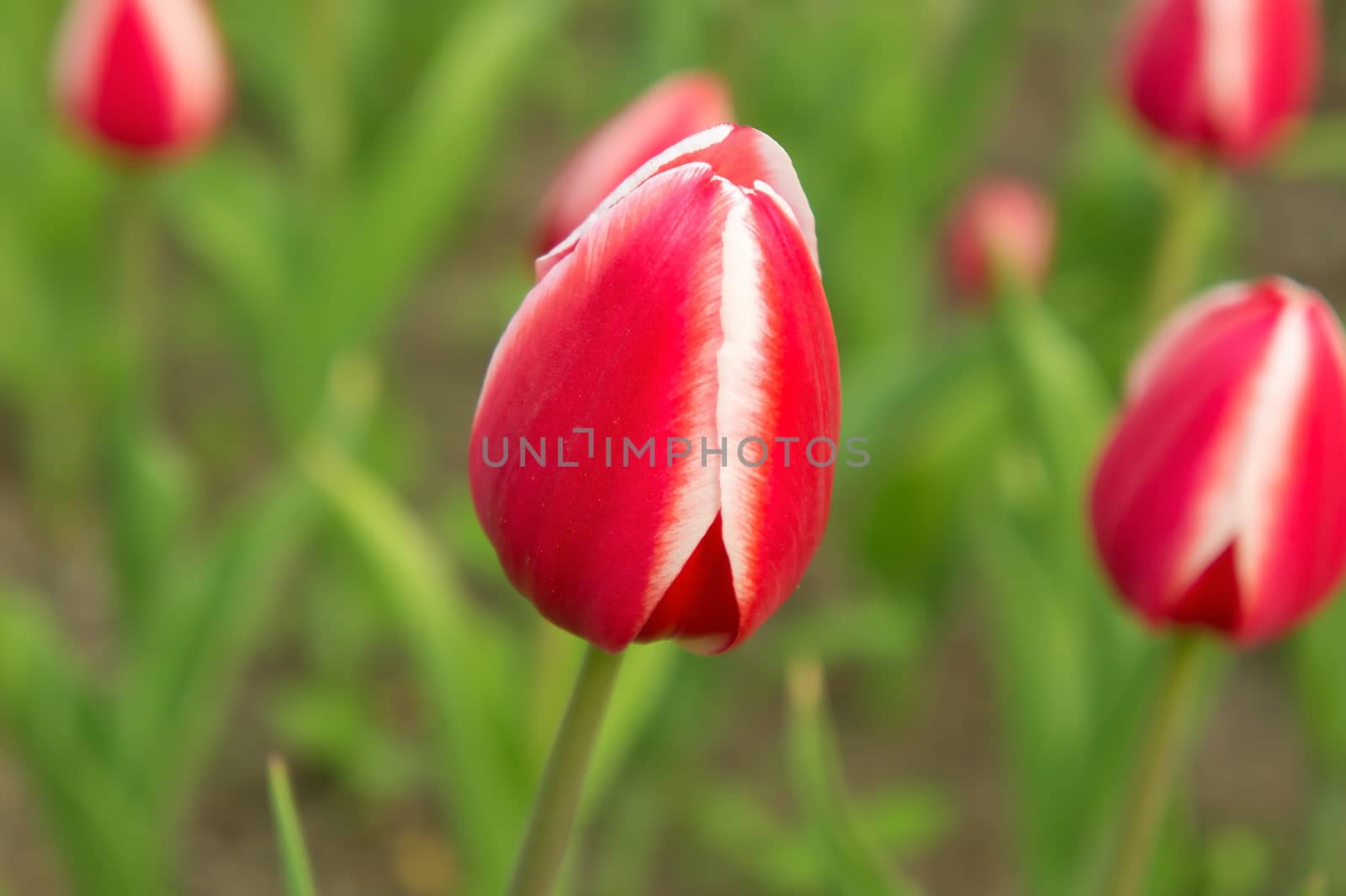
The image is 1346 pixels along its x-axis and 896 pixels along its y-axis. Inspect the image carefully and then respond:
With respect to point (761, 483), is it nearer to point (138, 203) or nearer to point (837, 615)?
point (138, 203)

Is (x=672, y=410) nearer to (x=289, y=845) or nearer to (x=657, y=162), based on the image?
(x=657, y=162)

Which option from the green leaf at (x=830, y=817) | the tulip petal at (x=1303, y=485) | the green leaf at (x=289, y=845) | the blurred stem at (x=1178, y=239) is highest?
the blurred stem at (x=1178, y=239)

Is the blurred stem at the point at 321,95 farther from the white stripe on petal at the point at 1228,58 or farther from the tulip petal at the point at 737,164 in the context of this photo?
the tulip petal at the point at 737,164

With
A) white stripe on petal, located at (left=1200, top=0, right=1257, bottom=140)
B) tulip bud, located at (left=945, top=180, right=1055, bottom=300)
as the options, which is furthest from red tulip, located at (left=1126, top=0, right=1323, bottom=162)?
tulip bud, located at (left=945, top=180, right=1055, bottom=300)

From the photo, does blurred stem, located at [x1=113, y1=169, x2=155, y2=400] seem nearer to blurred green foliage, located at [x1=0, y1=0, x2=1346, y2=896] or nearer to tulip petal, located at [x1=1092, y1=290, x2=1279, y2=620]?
blurred green foliage, located at [x1=0, y1=0, x2=1346, y2=896]

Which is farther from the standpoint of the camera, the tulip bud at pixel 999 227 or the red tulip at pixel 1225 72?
the tulip bud at pixel 999 227

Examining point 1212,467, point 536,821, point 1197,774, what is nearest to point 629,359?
point 536,821

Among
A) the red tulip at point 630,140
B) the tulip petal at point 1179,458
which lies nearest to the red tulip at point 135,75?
the red tulip at point 630,140
